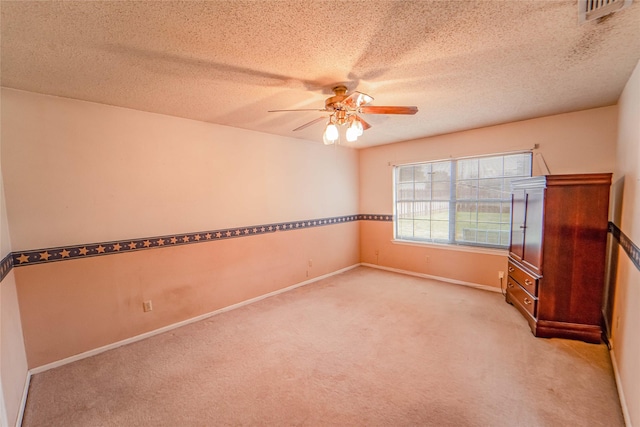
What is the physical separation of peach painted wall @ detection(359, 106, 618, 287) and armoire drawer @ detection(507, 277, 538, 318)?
1.56 feet

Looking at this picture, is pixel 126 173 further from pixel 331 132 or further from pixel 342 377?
pixel 342 377

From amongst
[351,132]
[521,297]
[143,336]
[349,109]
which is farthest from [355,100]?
[143,336]

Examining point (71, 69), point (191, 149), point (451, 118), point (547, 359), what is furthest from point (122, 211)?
point (547, 359)

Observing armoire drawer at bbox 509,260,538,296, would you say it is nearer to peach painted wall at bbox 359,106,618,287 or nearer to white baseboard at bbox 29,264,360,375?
peach painted wall at bbox 359,106,618,287

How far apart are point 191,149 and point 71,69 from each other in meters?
→ 1.27

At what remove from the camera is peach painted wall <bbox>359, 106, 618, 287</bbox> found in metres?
2.96

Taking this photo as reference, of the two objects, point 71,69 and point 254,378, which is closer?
point 71,69

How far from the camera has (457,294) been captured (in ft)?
12.0

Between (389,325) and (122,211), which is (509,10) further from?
(122,211)

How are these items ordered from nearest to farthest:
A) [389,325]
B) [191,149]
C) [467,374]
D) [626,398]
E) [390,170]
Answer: [626,398] < [467,374] < [389,325] < [191,149] < [390,170]

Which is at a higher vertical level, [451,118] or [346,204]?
[451,118]

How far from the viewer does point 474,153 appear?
381 cm

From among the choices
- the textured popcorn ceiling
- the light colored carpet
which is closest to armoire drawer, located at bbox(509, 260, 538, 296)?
the light colored carpet

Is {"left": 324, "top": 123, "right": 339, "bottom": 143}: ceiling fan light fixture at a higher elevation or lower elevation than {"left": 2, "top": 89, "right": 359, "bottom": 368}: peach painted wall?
higher
